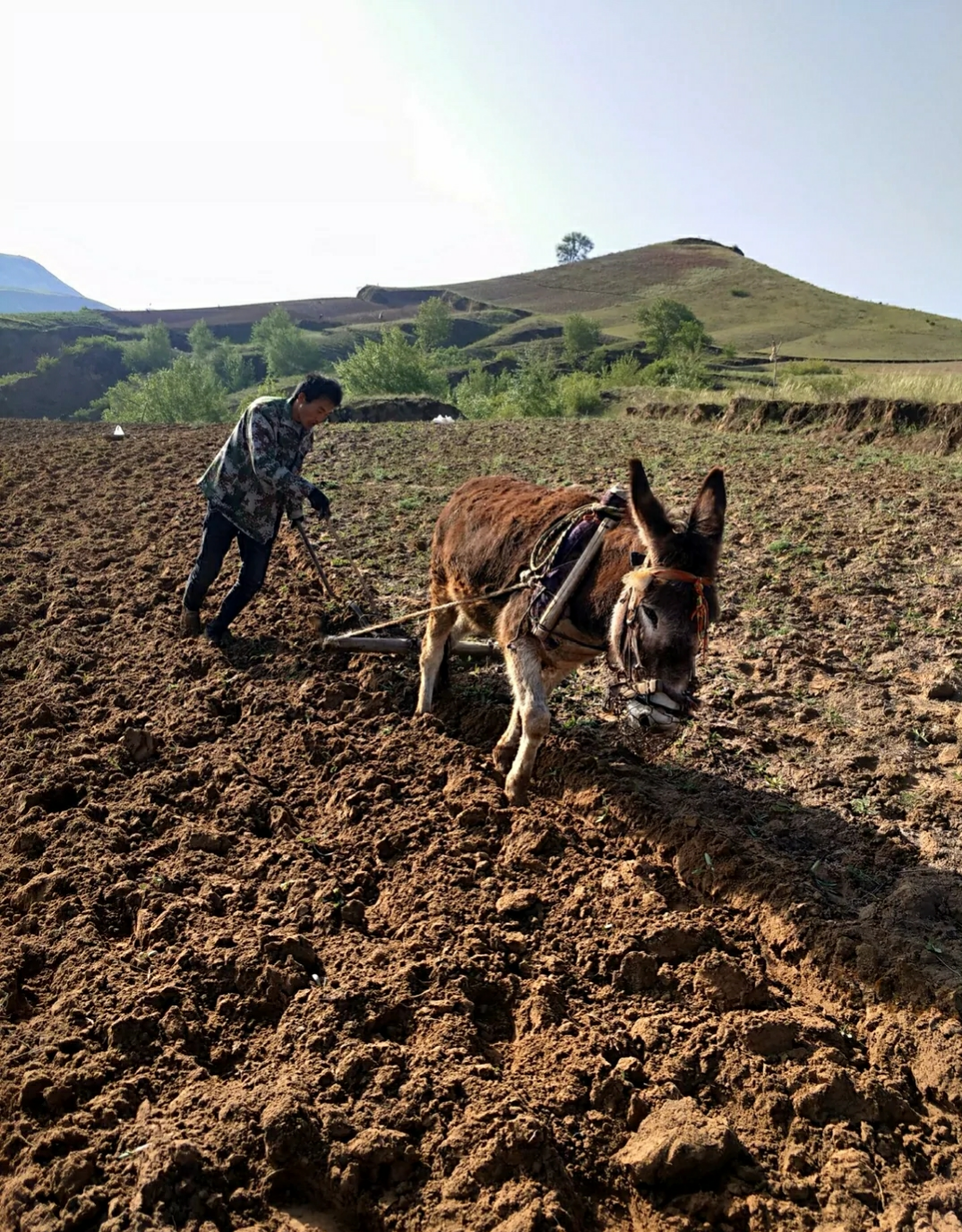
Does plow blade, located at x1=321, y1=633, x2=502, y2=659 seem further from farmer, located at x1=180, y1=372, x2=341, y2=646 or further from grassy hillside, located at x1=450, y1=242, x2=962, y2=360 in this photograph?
grassy hillside, located at x1=450, y1=242, x2=962, y2=360

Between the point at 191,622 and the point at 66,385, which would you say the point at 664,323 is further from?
the point at 191,622

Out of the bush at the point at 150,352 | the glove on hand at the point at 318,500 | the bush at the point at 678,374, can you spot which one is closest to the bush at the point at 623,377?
the bush at the point at 678,374

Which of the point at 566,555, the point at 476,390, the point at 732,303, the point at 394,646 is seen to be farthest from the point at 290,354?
the point at 566,555

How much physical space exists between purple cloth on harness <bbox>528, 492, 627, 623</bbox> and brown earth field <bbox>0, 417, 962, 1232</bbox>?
1.27m

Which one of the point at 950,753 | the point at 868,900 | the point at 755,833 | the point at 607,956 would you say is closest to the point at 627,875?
the point at 607,956

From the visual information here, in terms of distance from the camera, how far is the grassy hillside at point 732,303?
70500 mm

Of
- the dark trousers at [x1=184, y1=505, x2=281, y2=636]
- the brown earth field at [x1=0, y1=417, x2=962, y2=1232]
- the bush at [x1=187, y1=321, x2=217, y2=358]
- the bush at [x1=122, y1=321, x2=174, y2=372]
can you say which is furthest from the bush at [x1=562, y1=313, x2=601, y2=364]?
the dark trousers at [x1=184, y1=505, x2=281, y2=636]

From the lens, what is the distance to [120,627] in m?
7.79

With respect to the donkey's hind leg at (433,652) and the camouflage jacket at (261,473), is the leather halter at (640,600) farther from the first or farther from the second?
the camouflage jacket at (261,473)

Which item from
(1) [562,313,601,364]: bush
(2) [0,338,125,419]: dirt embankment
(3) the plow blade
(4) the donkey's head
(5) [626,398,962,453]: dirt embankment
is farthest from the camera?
(1) [562,313,601,364]: bush

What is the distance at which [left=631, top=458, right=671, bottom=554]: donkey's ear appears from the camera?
4.08 metres

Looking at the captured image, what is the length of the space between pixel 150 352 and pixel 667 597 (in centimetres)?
9138

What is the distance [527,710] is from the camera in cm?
474

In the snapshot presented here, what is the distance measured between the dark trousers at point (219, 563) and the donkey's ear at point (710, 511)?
401 cm
